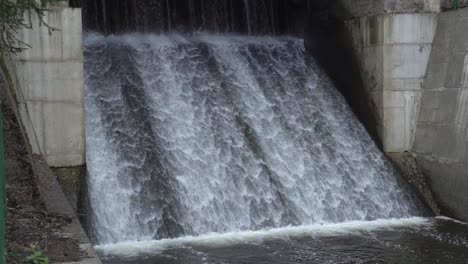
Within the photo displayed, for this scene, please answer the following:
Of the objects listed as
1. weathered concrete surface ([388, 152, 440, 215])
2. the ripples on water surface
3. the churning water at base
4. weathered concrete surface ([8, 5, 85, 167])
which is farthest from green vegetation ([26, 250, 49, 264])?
weathered concrete surface ([388, 152, 440, 215])

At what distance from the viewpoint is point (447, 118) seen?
10.7m

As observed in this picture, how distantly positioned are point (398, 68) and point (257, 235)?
4591 mm

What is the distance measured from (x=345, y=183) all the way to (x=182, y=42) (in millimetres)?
4702

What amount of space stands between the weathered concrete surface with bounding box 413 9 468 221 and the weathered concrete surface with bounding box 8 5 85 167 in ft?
19.9

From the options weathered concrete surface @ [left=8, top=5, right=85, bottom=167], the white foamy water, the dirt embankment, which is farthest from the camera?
weathered concrete surface @ [left=8, top=5, right=85, bottom=167]

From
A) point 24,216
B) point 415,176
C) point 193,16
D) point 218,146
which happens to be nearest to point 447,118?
point 415,176

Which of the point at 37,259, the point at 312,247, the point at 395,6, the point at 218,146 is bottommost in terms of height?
the point at 312,247

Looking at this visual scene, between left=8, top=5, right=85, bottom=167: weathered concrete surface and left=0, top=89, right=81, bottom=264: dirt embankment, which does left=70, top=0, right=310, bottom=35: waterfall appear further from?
left=0, top=89, right=81, bottom=264: dirt embankment

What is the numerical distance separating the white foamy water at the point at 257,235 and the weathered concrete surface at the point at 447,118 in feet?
2.52

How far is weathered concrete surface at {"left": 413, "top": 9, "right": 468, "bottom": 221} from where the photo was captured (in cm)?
1027

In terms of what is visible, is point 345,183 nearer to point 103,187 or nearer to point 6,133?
point 103,187

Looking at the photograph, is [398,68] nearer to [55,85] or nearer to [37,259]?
[55,85]

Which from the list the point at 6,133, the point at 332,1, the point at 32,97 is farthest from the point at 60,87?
the point at 332,1

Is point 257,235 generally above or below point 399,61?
below
